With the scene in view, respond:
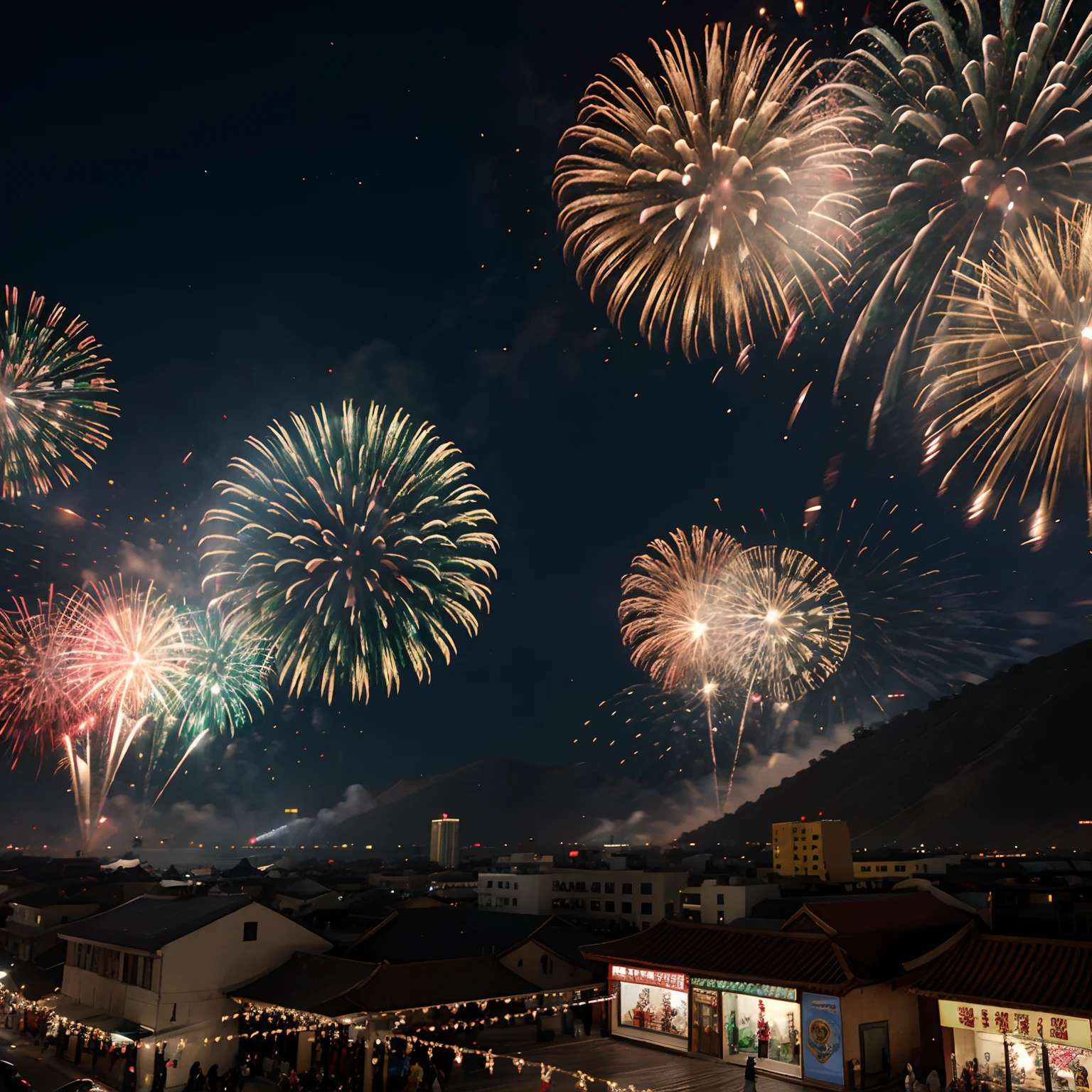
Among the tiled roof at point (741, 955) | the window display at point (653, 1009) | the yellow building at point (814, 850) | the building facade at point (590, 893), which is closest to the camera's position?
the tiled roof at point (741, 955)

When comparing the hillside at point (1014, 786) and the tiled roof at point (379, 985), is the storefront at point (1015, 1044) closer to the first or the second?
the tiled roof at point (379, 985)

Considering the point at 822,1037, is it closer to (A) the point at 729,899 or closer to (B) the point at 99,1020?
(B) the point at 99,1020

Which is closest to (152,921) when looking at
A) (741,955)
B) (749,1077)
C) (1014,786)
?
(741,955)

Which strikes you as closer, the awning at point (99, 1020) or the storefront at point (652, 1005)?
the storefront at point (652, 1005)

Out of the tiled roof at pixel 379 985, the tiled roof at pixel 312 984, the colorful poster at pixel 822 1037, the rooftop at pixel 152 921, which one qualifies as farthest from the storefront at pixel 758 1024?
the rooftop at pixel 152 921

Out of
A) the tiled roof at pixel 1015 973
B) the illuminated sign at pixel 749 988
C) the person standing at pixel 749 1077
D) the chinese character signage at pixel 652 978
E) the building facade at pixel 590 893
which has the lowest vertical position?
the building facade at pixel 590 893

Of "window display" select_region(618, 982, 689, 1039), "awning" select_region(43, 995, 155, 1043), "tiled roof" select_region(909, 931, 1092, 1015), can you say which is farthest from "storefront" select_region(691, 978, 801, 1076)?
"awning" select_region(43, 995, 155, 1043)
